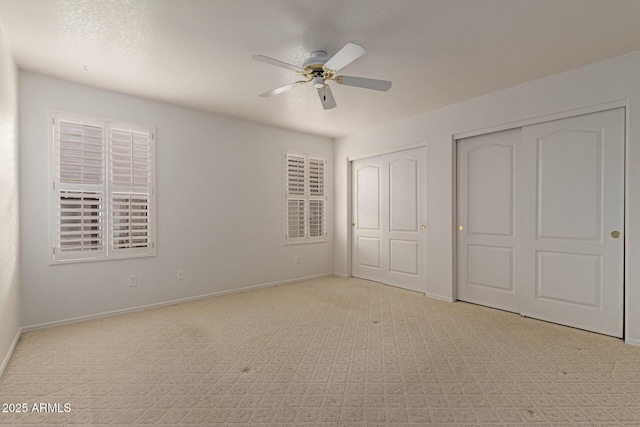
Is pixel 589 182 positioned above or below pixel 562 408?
above

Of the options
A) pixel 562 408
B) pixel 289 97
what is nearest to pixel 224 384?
pixel 562 408

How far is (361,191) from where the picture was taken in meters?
5.59

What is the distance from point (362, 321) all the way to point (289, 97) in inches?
105

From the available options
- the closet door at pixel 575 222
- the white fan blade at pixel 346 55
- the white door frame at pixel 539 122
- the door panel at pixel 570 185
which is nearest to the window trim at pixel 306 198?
the white door frame at pixel 539 122

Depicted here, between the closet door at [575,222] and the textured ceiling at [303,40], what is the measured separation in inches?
27.6

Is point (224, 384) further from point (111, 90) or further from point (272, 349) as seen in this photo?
point (111, 90)

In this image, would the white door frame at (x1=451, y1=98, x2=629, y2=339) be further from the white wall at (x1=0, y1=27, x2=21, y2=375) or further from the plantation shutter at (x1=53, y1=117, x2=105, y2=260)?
the white wall at (x1=0, y1=27, x2=21, y2=375)

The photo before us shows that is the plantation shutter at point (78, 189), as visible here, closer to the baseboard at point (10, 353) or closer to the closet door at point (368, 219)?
the baseboard at point (10, 353)

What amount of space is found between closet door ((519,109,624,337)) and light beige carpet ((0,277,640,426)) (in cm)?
26

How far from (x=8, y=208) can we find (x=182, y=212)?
5.65ft

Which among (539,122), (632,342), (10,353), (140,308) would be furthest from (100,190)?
(632,342)

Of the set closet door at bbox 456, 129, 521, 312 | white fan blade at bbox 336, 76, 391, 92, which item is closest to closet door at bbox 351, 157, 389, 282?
closet door at bbox 456, 129, 521, 312

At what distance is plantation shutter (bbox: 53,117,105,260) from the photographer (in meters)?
3.33

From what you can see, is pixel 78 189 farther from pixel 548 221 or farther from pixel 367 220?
pixel 548 221
